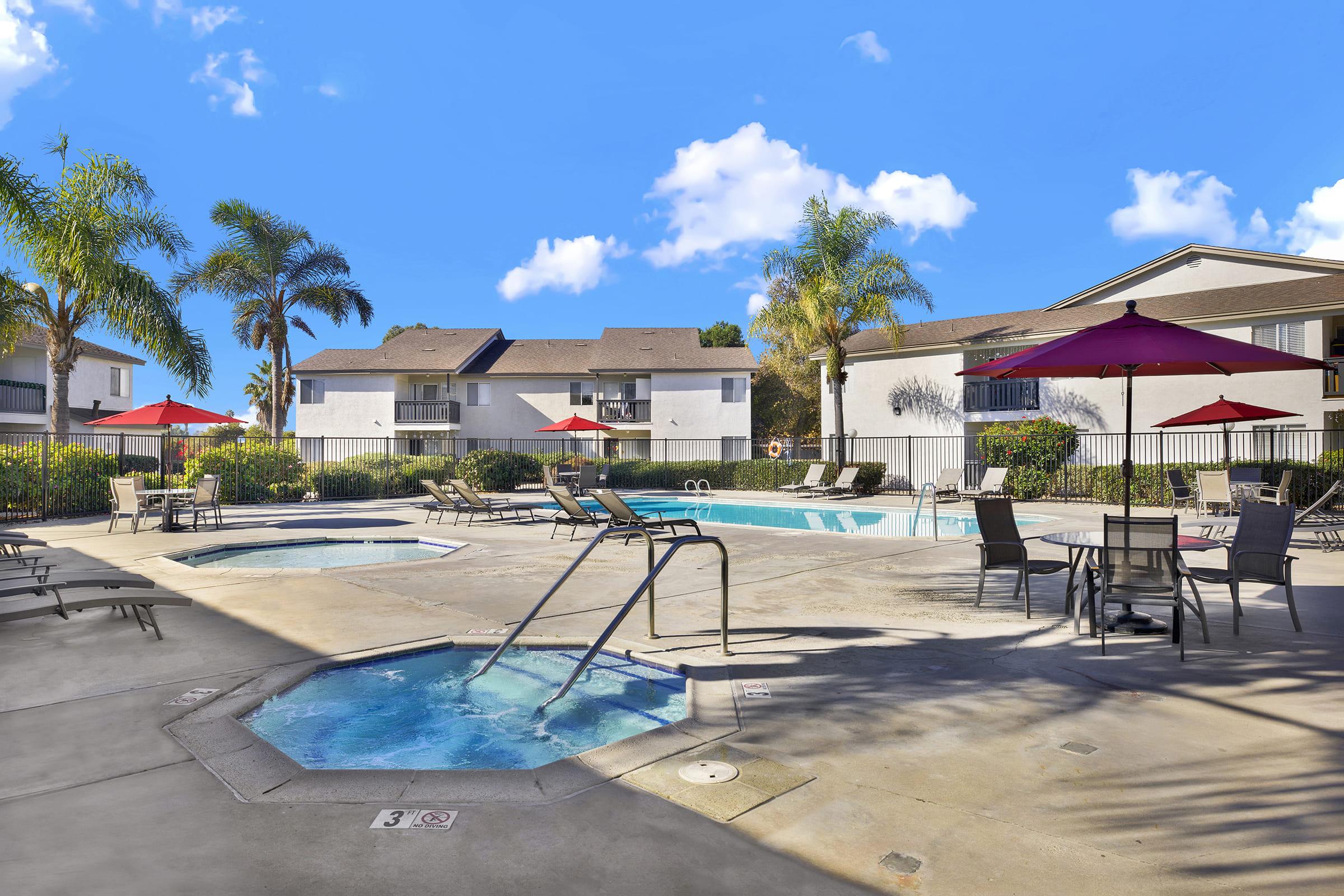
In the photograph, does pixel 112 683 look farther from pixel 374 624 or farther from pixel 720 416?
pixel 720 416

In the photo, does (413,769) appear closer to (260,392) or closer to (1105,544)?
(1105,544)

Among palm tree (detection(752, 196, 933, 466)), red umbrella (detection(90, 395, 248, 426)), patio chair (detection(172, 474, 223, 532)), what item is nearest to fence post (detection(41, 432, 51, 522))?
red umbrella (detection(90, 395, 248, 426))

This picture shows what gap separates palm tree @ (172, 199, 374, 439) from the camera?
30219 millimetres

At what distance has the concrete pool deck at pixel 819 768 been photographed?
2.65 meters

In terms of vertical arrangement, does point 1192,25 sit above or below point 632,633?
above

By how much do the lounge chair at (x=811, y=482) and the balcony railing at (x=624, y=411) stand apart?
1376 cm

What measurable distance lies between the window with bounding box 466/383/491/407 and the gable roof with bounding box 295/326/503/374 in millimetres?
1277

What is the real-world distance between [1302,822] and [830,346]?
25.4m

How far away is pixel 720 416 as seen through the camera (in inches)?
1483

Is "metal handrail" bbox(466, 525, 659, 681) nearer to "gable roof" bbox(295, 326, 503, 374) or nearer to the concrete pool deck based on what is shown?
the concrete pool deck

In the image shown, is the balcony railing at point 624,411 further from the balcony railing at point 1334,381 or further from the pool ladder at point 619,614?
the pool ladder at point 619,614

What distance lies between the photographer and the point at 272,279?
102 feet

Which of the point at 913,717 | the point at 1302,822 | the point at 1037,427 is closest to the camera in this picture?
the point at 1302,822

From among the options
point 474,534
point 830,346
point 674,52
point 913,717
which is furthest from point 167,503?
point 674,52
